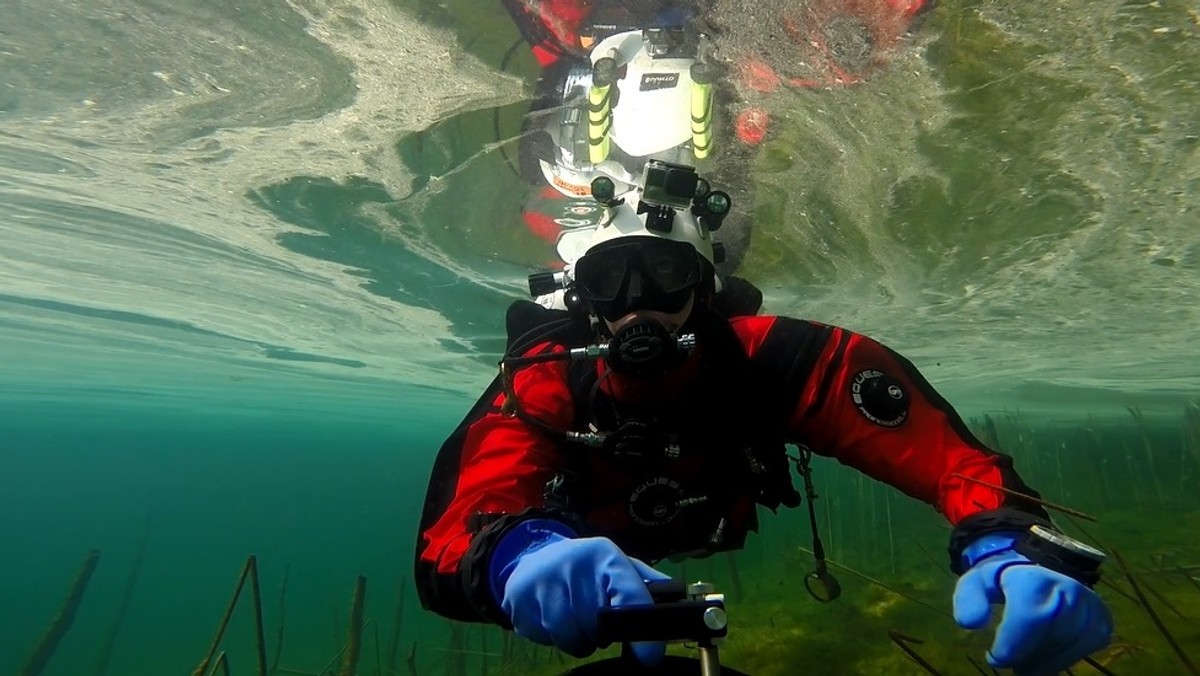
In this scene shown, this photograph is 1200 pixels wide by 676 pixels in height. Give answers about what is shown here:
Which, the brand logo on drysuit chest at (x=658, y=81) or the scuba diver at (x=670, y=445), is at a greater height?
the brand logo on drysuit chest at (x=658, y=81)

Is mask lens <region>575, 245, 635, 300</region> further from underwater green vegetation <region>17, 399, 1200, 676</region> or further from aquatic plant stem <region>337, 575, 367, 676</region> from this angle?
aquatic plant stem <region>337, 575, 367, 676</region>

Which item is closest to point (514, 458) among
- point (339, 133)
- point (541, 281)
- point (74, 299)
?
point (541, 281)

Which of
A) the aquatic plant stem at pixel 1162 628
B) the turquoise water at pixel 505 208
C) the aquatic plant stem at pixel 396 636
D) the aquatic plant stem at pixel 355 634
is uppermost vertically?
the turquoise water at pixel 505 208

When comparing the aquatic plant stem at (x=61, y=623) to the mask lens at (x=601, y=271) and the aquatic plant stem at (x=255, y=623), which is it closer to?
the aquatic plant stem at (x=255, y=623)

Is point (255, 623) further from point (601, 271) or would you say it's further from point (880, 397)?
point (880, 397)

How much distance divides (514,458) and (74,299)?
18.0 metres

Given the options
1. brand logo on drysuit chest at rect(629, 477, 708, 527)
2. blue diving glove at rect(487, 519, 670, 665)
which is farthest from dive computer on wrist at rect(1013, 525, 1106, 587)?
brand logo on drysuit chest at rect(629, 477, 708, 527)

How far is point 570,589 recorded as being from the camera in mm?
2090

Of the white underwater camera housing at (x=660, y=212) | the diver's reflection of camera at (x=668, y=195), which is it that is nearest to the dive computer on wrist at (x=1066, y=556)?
the white underwater camera housing at (x=660, y=212)

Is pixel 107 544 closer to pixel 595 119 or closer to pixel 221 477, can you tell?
pixel 221 477

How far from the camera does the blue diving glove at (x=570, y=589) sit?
2.03 meters

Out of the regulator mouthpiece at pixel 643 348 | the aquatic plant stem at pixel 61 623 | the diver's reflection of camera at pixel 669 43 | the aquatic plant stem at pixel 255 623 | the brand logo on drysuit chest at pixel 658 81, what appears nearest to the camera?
the regulator mouthpiece at pixel 643 348

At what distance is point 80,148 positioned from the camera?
8.23 m

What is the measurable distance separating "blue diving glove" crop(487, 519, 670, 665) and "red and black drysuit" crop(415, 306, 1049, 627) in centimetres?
68
